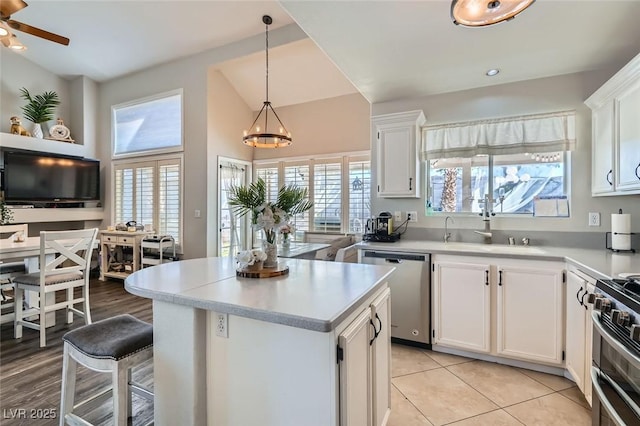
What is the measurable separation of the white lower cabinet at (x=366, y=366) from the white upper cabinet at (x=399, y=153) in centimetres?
180

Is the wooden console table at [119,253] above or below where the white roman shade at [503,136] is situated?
below

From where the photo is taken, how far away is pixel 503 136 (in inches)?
120

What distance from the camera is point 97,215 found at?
6039 millimetres

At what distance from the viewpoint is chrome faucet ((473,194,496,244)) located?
306 centimetres

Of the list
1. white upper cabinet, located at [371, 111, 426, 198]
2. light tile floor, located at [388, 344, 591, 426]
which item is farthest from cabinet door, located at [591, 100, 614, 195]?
light tile floor, located at [388, 344, 591, 426]

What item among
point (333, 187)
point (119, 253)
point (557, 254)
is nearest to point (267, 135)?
point (333, 187)

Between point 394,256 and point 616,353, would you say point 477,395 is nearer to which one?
point 616,353

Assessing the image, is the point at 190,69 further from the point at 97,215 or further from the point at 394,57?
the point at 394,57

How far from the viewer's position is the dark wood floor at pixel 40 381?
190 centimetres

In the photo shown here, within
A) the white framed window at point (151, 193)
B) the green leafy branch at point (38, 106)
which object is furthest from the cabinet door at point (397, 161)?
the green leafy branch at point (38, 106)

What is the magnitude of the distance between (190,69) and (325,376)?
214 inches

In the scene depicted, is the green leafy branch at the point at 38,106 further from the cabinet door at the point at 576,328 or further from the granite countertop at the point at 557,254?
the cabinet door at the point at 576,328

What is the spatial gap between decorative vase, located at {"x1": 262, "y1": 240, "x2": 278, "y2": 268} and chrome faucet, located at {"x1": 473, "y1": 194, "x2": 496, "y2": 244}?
2293 millimetres

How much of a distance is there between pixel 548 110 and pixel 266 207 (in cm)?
288
